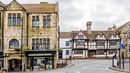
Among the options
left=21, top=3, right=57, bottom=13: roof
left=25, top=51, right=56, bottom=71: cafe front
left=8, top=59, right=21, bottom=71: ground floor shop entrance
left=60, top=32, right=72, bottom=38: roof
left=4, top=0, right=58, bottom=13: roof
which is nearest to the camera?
left=8, top=59, right=21, bottom=71: ground floor shop entrance

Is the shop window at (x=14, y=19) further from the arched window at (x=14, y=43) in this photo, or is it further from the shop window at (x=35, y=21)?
the arched window at (x=14, y=43)

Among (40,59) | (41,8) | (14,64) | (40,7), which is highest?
(40,7)

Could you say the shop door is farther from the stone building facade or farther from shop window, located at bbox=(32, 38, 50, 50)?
shop window, located at bbox=(32, 38, 50, 50)

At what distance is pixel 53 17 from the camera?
60.5 meters

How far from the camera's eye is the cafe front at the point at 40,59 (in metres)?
58.9

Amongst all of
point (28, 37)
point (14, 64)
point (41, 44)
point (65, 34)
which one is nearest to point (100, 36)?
point (65, 34)

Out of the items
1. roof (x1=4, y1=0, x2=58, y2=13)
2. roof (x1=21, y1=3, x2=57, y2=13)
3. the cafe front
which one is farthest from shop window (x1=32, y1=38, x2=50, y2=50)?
roof (x1=21, y1=3, x2=57, y2=13)

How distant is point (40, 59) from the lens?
59.4 meters

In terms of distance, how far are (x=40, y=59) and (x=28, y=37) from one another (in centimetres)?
402

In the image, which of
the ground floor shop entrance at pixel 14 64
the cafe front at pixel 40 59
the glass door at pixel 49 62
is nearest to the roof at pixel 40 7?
the cafe front at pixel 40 59

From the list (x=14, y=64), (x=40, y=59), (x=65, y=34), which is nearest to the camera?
(x=14, y=64)

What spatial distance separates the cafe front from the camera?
193ft

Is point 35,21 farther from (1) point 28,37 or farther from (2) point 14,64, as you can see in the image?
(2) point 14,64

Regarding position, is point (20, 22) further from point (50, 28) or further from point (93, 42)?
point (93, 42)
